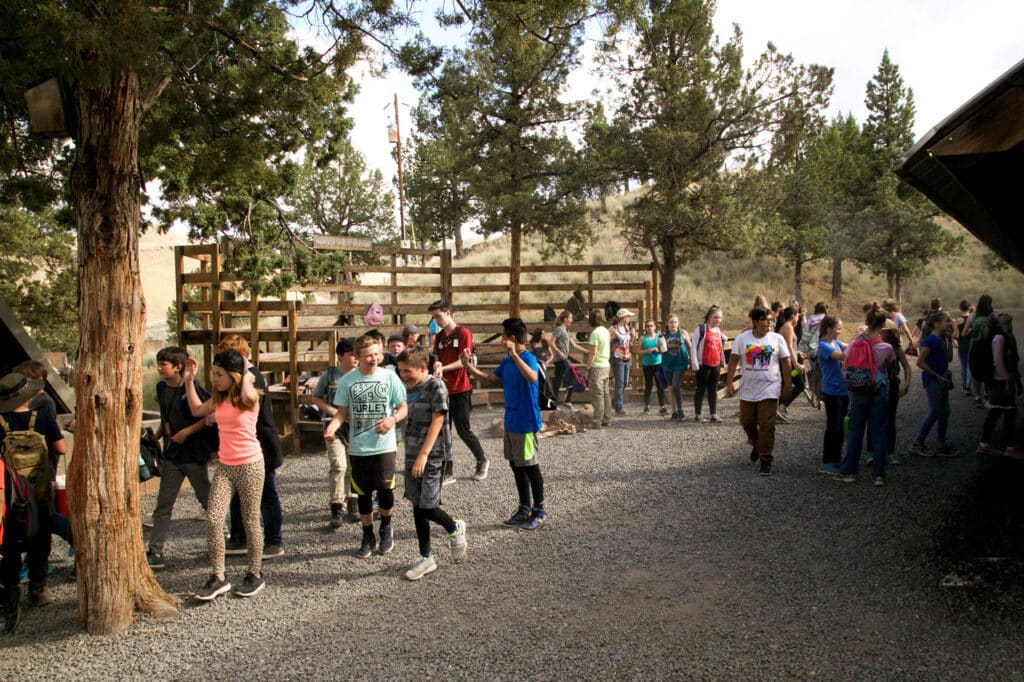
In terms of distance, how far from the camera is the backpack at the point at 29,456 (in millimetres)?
5016

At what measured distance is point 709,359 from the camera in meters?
10.8

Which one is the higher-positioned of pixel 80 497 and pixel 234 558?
pixel 80 497

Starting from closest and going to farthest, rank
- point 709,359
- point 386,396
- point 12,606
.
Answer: point 12,606, point 386,396, point 709,359

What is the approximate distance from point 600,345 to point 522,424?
549 cm

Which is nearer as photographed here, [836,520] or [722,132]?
[836,520]

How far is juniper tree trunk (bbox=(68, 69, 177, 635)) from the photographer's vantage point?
4.39 meters

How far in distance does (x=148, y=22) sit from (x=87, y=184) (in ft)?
3.43

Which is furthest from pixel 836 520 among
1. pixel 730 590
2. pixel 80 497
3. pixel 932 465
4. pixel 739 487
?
pixel 80 497

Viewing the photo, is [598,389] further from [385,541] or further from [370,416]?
[370,416]

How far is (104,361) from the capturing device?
4.41 m

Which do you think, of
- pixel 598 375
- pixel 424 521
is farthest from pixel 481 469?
pixel 598 375

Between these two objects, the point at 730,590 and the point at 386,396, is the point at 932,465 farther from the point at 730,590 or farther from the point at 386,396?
the point at 386,396

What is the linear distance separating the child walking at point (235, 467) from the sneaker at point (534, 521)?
2.18 m

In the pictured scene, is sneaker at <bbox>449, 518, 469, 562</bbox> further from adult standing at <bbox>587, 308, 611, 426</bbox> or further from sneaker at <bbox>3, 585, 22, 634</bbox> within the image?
adult standing at <bbox>587, 308, 611, 426</bbox>
